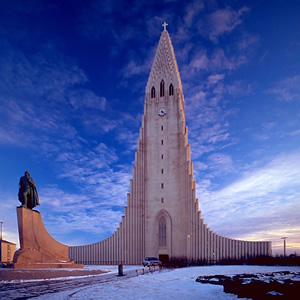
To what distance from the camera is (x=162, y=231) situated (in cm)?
4616

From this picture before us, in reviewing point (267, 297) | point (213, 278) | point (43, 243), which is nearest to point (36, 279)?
point (43, 243)

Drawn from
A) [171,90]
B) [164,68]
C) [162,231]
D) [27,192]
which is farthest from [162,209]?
[27,192]

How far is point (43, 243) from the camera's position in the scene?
885 inches

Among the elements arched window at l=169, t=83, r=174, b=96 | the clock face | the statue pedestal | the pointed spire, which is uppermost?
the pointed spire

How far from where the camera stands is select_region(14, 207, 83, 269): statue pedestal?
20.0 meters

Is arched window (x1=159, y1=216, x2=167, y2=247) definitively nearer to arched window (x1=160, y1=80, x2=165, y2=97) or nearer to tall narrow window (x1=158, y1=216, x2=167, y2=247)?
tall narrow window (x1=158, y1=216, x2=167, y2=247)

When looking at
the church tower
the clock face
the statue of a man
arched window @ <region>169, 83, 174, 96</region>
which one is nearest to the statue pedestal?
the statue of a man

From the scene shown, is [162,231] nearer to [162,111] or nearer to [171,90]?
[162,111]

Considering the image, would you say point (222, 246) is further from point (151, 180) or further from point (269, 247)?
point (151, 180)

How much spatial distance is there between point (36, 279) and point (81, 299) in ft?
23.8

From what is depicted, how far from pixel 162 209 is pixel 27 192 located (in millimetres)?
26885

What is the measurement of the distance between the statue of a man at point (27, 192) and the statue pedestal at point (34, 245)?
55cm

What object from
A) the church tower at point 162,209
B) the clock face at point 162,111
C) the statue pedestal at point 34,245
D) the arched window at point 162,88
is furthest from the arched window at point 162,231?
the statue pedestal at point 34,245

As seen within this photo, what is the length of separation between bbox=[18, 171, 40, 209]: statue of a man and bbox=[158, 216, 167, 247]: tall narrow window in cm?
2618
